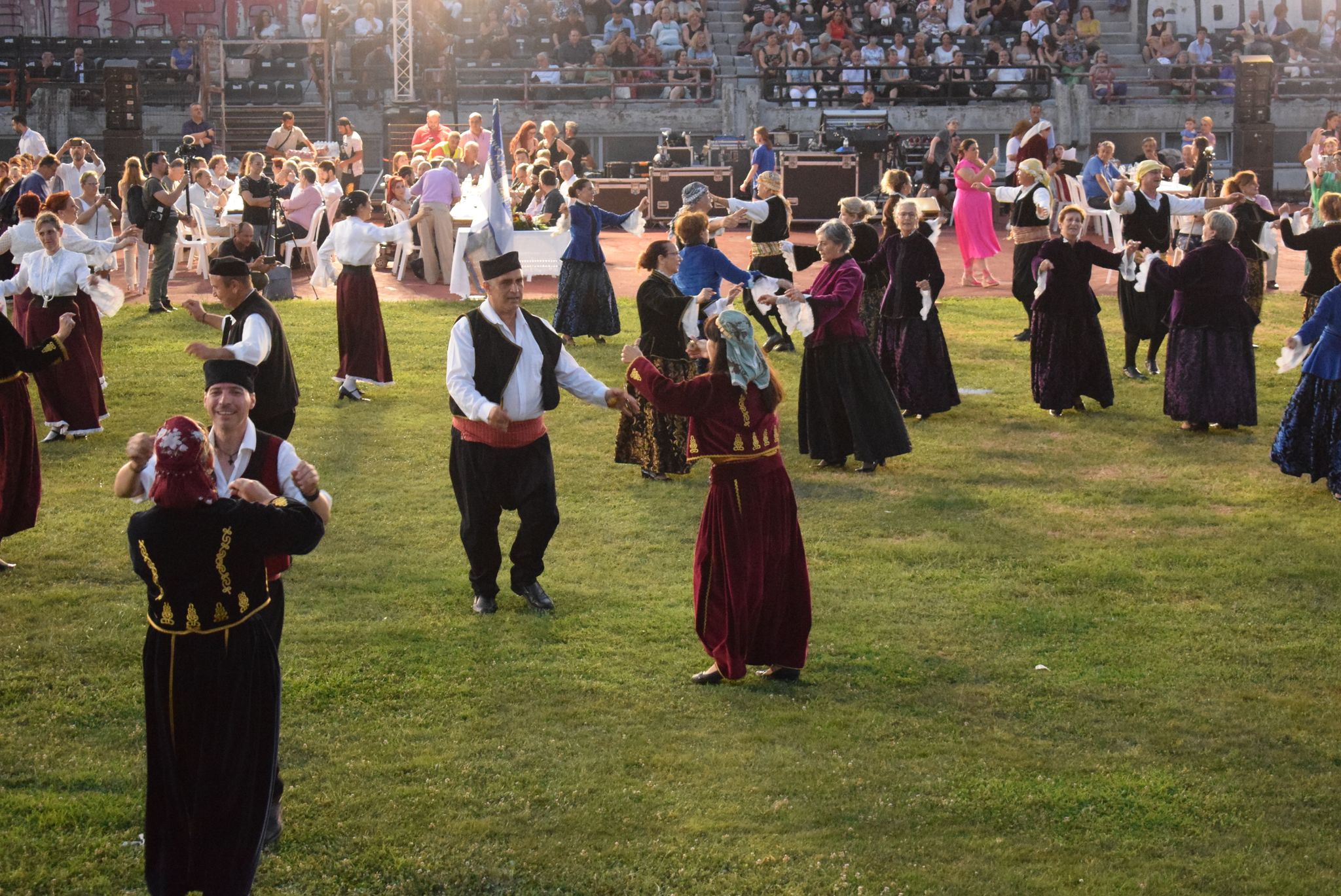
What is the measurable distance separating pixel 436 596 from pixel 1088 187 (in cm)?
1680

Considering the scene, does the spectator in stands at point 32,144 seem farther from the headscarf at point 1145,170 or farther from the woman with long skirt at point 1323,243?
the woman with long skirt at point 1323,243

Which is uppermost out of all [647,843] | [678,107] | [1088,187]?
[678,107]

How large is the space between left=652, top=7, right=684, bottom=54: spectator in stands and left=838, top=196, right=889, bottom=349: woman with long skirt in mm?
21350

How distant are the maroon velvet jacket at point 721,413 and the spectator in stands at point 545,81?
87.2ft

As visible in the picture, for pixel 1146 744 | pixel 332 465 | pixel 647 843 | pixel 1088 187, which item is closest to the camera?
pixel 647 843

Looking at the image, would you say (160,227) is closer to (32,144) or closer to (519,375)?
(32,144)

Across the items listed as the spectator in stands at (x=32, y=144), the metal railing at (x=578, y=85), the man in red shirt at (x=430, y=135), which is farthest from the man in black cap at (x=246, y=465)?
the metal railing at (x=578, y=85)

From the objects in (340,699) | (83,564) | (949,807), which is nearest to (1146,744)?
(949,807)

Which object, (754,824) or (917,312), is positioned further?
(917,312)

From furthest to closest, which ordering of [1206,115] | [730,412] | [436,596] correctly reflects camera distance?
1. [1206,115]
2. [436,596]
3. [730,412]

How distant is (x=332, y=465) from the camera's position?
1194 centimetres

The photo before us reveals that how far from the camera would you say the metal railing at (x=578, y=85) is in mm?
32750

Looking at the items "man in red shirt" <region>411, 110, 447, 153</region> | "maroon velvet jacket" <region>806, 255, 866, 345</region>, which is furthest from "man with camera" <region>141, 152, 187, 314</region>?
"maroon velvet jacket" <region>806, 255, 866, 345</region>

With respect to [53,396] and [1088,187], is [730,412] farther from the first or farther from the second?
[1088,187]
